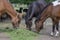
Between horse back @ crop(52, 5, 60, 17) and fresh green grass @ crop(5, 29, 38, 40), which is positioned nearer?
fresh green grass @ crop(5, 29, 38, 40)

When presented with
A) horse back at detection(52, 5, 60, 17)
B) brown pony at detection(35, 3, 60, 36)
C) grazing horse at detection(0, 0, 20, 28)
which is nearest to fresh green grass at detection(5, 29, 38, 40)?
brown pony at detection(35, 3, 60, 36)

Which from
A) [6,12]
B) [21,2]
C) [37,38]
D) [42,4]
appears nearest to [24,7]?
[21,2]

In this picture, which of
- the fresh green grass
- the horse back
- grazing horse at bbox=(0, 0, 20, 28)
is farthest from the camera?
grazing horse at bbox=(0, 0, 20, 28)

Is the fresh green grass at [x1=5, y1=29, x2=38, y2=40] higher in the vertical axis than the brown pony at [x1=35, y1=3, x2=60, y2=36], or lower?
lower

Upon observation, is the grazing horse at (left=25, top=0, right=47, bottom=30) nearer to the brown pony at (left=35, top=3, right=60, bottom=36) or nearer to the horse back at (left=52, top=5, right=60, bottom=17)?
the brown pony at (left=35, top=3, right=60, bottom=36)

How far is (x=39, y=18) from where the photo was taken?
10.0 metres

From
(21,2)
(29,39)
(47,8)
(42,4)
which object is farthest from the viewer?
(21,2)

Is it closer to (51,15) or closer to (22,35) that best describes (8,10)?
(22,35)

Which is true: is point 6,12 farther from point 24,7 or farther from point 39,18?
point 24,7

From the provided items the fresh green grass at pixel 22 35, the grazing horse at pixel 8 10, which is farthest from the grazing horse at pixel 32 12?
the fresh green grass at pixel 22 35

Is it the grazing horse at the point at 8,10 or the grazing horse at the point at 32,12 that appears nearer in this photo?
the grazing horse at the point at 8,10

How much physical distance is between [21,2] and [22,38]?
6983 mm

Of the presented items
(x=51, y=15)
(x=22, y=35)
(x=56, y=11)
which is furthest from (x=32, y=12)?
(x=22, y=35)

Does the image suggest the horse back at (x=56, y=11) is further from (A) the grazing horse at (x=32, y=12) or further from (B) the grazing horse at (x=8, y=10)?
(B) the grazing horse at (x=8, y=10)
